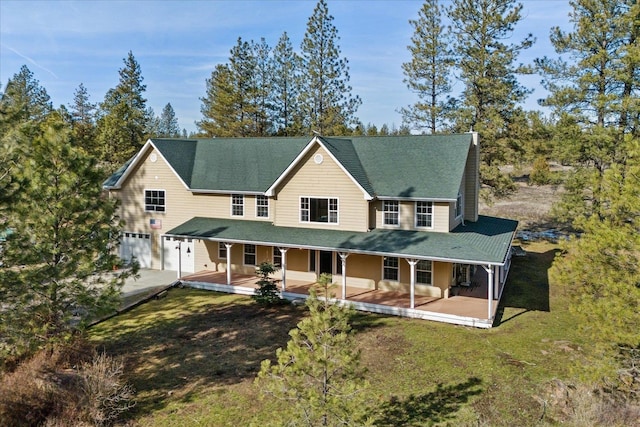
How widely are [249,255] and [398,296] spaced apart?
9.00m

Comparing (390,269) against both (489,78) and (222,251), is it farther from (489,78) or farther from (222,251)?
(489,78)

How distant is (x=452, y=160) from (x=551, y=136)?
561 inches

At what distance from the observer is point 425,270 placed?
20.5m

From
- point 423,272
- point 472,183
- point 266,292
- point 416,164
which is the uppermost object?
point 416,164

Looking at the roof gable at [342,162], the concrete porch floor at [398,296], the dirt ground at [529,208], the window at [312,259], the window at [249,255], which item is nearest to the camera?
the concrete porch floor at [398,296]

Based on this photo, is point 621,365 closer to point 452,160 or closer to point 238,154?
point 452,160

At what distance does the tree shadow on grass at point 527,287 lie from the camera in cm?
1938

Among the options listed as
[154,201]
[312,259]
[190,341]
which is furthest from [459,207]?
[154,201]

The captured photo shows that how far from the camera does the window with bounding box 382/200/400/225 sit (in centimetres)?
2131

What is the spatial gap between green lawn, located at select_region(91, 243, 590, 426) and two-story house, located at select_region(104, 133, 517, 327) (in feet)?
5.37

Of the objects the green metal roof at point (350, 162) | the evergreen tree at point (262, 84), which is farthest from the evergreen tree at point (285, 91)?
the green metal roof at point (350, 162)

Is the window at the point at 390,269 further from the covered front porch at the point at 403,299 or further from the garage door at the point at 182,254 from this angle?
the garage door at the point at 182,254

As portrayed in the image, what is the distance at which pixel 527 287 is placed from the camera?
22.4m

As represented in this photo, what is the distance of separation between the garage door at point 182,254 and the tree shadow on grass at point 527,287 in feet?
56.8
